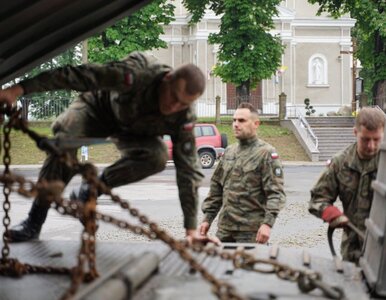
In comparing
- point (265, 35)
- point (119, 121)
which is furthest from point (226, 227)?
point (265, 35)

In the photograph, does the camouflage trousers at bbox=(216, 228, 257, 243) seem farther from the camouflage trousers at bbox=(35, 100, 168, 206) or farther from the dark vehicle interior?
the dark vehicle interior

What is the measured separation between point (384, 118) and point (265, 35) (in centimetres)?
3622

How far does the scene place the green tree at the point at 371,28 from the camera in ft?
121

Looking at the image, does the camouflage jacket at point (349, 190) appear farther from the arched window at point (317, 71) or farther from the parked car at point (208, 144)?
the arched window at point (317, 71)

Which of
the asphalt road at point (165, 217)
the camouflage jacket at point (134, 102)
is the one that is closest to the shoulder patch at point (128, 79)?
the camouflage jacket at point (134, 102)

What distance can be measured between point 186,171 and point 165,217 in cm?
955

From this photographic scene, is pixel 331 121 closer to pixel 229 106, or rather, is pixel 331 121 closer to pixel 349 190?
pixel 229 106

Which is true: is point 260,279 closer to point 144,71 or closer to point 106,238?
point 144,71

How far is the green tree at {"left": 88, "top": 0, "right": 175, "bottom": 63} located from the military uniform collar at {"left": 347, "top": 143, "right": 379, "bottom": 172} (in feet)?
108

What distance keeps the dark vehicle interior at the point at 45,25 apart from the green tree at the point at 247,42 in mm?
34783

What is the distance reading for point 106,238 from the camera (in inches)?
450

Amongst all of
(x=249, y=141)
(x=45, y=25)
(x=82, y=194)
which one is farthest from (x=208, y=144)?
(x=82, y=194)

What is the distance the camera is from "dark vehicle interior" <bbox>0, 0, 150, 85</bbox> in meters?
5.06

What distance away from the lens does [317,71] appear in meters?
56.5
